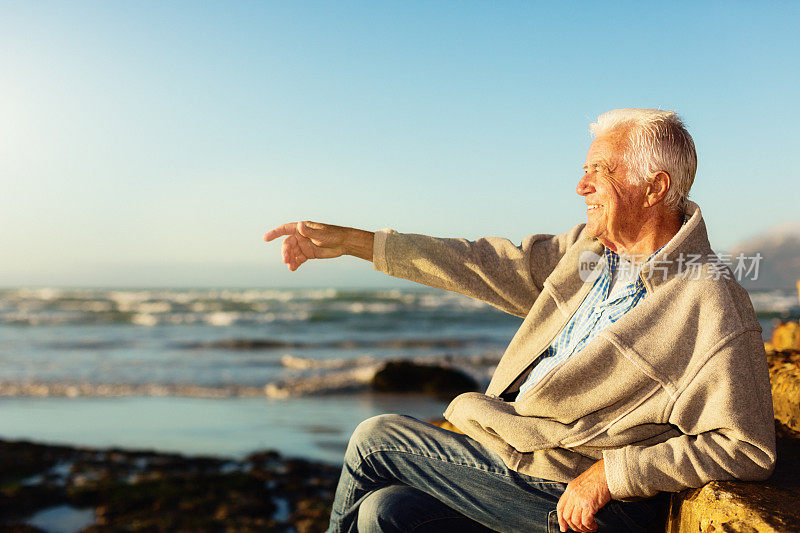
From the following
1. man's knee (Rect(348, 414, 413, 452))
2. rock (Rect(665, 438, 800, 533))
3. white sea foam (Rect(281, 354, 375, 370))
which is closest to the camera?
rock (Rect(665, 438, 800, 533))

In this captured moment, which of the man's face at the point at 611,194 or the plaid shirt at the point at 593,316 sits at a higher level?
the man's face at the point at 611,194

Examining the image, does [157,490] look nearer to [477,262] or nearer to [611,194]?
[477,262]

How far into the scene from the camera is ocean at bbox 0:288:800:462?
568cm

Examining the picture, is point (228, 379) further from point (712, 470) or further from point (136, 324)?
point (136, 324)

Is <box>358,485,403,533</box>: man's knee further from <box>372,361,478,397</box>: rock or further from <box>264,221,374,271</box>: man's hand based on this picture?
<box>372,361,478,397</box>: rock

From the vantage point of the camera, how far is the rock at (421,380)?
26.5ft

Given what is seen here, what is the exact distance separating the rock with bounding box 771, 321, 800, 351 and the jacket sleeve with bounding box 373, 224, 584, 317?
2.48 m

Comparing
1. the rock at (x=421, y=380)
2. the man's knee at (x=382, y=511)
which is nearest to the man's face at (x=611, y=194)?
the man's knee at (x=382, y=511)

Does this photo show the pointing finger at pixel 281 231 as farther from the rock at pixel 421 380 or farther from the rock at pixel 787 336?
the rock at pixel 421 380

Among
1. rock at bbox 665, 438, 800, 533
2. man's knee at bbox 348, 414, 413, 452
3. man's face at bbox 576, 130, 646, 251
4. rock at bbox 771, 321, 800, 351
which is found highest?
man's face at bbox 576, 130, 646, 251

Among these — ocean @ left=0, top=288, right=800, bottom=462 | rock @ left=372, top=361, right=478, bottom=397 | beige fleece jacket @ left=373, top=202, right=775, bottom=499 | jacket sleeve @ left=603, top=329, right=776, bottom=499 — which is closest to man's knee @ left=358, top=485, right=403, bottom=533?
beige fleece jacket @ left=373, top=202, right=775, bottom=499

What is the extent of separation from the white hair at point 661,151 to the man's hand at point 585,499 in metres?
0.75

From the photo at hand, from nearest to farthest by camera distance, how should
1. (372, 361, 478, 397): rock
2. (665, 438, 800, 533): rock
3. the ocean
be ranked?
(665, 438, 800, 533): rock
the ocean
(372, 361, 478, 397): rock

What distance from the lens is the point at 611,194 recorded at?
65.7 inches
